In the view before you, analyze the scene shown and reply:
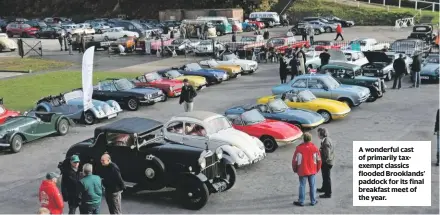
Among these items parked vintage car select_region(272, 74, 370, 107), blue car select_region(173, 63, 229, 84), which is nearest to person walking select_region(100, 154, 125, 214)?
parked vintage car select_region(272, 74, 370, 107)

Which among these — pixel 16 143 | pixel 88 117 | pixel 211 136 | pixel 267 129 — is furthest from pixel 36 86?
pixel 211 136

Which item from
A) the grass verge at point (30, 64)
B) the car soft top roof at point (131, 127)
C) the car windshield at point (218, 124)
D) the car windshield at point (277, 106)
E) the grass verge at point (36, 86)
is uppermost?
the car soft top roof at point (131, 127)

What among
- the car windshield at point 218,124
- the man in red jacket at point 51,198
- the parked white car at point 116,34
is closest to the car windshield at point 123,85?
the car windshield at point 218,124

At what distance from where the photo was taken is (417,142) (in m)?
15.9

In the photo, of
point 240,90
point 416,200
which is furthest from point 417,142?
point 240,90

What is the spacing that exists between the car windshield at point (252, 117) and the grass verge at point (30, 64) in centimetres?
1967

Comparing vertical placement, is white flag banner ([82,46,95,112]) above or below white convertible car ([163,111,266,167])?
above

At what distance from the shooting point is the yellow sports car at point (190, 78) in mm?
25297

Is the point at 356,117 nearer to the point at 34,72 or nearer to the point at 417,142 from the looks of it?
the point at 417,142

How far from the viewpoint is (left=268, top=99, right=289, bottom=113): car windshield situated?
1778 cm

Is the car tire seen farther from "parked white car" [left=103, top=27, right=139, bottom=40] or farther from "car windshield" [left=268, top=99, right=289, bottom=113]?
"parked white car" [left=103, top=27, right=139, bottom=40]

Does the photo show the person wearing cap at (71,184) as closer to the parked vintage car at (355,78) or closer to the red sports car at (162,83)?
the red sports car at (162,83)

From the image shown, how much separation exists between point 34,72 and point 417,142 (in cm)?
2253

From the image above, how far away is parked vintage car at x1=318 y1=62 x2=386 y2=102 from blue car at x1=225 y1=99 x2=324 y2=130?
4.86m
